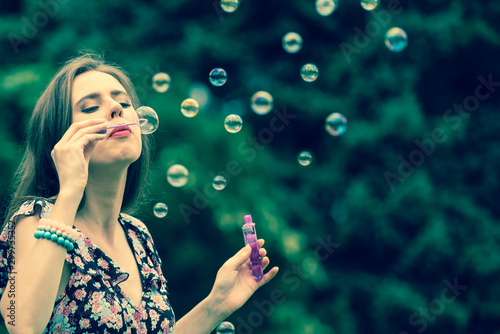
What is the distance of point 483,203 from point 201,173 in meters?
2.01

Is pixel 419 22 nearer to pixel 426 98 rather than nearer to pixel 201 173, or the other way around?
pixel 426 98

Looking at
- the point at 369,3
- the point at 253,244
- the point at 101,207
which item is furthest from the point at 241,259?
the point at 369,3

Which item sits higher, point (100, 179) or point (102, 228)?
point (100, 179)

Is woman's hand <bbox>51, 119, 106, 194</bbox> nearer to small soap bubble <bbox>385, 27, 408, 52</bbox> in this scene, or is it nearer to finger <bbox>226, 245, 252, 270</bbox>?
finger <bbox>226, 245, 252, 270</bbox>

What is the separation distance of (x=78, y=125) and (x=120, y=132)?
0.15 m

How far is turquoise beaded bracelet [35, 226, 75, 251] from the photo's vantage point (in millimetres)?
1452

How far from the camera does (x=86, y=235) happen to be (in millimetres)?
1727

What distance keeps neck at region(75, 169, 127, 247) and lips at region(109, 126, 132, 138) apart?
0.12m

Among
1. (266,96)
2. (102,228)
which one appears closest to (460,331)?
(266,96)

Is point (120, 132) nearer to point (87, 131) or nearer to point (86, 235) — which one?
point (87, 131)

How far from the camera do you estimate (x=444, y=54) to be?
4.10m

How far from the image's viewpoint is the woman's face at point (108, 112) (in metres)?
1.72

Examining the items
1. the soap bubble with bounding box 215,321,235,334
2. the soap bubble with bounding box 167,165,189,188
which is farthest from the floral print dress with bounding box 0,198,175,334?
the soap bubble with bounding box 167,165,189,188

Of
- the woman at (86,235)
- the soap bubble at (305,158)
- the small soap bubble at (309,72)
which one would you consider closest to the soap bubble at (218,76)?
the small soap bubble at (309,72)
